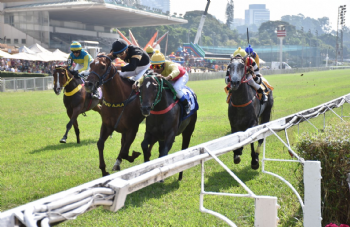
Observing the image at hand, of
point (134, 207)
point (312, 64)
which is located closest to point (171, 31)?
point (312, 64)

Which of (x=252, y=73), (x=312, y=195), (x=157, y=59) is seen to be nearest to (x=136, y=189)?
(x=312, y=195)

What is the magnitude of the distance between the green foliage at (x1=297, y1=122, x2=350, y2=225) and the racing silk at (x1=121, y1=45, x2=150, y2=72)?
3.70 meters

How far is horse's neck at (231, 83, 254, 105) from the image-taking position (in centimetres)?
725

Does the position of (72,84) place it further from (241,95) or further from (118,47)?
(241,95)

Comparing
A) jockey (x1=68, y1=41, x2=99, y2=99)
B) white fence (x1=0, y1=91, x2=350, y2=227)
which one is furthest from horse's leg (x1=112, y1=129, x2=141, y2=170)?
jockey (x1=68, y1=41, x2=99, y2=99)

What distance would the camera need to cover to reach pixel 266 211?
2932 millimetres

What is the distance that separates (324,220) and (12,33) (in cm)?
5397

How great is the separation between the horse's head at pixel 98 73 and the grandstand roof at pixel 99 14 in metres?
51.5

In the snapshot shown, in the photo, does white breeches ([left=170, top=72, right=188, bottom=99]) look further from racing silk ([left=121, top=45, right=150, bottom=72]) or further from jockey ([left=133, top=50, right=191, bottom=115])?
racing silk ([left=121, top=45, right=150, bottom=72])

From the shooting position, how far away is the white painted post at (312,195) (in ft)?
10.7

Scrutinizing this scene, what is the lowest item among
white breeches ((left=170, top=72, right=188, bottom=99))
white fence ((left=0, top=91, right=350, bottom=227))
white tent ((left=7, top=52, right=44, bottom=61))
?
white fence ((left=0, top=91, right=350, bottom=227))

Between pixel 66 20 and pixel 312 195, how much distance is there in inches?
2679

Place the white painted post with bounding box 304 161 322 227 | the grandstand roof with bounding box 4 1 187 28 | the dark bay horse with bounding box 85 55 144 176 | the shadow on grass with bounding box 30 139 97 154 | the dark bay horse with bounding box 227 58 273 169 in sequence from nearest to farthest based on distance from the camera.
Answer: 1. the white painted post with bounding box 304 161 322 227
2. the dark bay horse with bounding box 85 55 144 176
3. the dark bay horse with bounding box 227 58 273 169
4. the shadow on grass with bounding box 30 139 97 154
5. the grandstand roof with bounding box 4 1 187 28

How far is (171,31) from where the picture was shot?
103312mm
